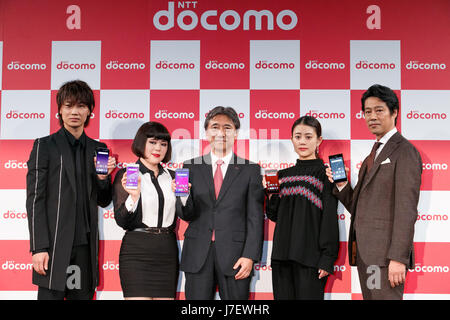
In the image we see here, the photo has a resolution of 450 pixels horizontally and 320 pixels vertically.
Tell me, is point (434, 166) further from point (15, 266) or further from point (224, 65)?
point (15, 266)

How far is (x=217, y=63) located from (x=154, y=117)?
721 millimetres

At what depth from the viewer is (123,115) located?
403 centimetres

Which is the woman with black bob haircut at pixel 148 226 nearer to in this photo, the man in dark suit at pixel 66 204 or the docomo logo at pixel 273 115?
the man in dark suit at pixel 66 204

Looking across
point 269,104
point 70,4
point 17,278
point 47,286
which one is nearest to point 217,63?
point 269,104

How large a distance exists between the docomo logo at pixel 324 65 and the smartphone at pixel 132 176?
1746mm

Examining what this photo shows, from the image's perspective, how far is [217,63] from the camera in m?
4.05

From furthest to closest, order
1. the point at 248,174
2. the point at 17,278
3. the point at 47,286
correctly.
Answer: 1. the point at 17,278
2. the point at 248,174
3. the point at 47,286

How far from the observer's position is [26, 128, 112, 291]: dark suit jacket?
3303 mm

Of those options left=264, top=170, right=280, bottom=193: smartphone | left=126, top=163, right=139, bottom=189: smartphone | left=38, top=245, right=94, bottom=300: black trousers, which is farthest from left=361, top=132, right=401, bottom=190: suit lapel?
left=38, top=245, right=94, bottom=300: black trousers

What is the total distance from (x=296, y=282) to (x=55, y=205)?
6.00 feet

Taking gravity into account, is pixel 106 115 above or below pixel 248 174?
above

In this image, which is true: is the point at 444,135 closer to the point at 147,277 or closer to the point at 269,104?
the point at 269,104

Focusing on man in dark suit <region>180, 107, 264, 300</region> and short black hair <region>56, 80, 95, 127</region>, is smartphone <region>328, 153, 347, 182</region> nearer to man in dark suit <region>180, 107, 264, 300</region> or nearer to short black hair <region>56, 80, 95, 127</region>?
man in dark suit <region>180, 107, 264, 300</region>

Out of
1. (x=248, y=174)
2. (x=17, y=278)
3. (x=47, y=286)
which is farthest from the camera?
(x=17, y=278)
